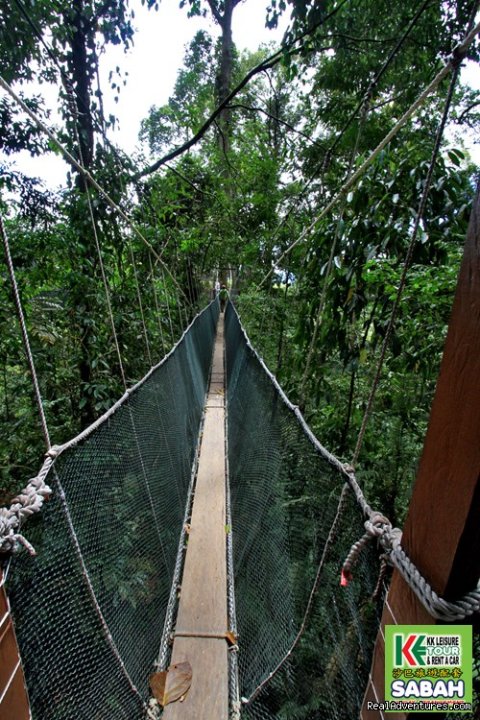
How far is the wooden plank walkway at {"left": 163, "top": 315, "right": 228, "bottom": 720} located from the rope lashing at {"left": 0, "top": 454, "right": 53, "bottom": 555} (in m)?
0.81

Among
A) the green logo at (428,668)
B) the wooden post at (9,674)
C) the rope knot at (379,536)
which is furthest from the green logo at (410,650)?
the wooden post at (9,674)

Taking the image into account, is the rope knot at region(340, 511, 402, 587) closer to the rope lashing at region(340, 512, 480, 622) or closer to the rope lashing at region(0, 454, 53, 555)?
the rope lashing at region(340, 512, 480, 622)

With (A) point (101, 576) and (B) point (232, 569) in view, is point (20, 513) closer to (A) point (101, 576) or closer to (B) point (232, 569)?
(A) point (101, 576)

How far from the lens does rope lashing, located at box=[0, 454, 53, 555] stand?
539 mm

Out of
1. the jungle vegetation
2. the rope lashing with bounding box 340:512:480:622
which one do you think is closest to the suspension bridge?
the rope lashing with bounding box 340:512:480:622

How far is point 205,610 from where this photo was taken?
1.31 meters

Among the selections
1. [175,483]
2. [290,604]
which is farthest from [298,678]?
[175,483]

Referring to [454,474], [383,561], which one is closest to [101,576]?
[383,561]

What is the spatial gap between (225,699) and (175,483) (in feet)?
2.81

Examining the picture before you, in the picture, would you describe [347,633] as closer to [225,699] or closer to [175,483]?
[225,699]

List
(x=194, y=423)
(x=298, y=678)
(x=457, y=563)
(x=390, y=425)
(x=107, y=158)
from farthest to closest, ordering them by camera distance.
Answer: (x=194, y=423) → (x=107, y=158) → (x=390, y=425) → (x=298, y=678) → (x=457, y=563)

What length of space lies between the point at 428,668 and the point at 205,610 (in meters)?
1.01

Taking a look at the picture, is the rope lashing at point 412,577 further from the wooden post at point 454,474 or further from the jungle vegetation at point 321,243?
the jungle vegetation at point 321,243

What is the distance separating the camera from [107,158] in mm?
2406
